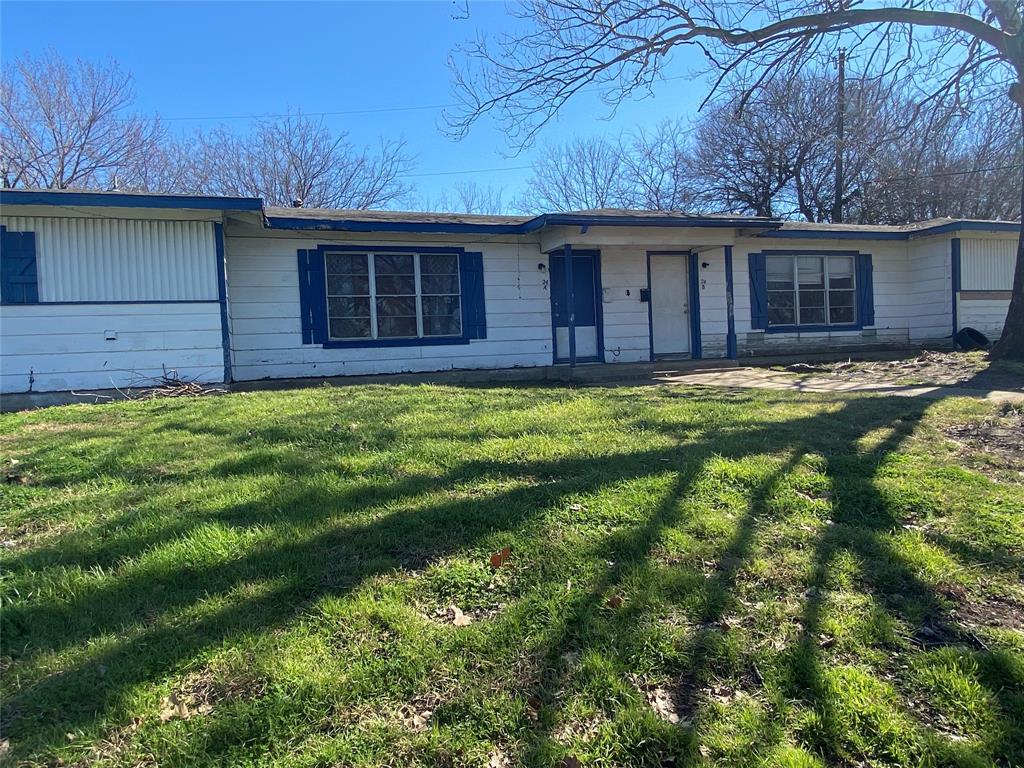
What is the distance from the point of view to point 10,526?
3.76m

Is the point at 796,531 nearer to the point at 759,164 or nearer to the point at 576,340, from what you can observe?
the point at 576,340

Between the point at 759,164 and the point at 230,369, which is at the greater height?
the point at 759,164

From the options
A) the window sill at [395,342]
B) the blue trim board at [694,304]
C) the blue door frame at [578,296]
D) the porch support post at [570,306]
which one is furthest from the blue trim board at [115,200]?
the blue trim board at [694,304]

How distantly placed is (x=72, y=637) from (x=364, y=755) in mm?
1386

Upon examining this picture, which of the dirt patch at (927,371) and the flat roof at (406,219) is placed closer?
the flat roof at (406,219)

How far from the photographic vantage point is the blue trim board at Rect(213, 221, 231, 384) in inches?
384

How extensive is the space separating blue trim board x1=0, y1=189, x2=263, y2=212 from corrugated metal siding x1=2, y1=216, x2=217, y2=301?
17.5 inches

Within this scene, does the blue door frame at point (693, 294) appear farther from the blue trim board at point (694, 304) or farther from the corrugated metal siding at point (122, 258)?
the corrugated metal siding at point (122, 258)

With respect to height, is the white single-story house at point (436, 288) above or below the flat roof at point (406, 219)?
below

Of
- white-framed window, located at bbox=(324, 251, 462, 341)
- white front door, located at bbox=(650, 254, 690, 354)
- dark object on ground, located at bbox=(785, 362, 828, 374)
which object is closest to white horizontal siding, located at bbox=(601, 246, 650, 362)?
white front door, located at bbox=(650, 254, 690, 354)

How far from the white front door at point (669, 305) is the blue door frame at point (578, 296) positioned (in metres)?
1.20

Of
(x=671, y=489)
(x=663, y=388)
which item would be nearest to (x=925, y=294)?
(x=663, y=388)

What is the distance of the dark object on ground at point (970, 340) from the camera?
13945mm

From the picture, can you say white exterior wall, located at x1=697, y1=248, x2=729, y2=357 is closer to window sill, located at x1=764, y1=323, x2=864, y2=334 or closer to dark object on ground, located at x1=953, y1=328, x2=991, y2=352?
window sill, located at x1=764, y1=323, x2=864, y2=334
